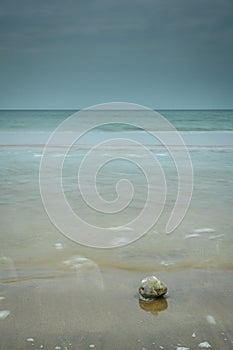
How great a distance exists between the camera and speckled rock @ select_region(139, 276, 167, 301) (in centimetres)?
304

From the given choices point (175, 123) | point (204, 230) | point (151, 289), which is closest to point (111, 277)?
point (151, 289)

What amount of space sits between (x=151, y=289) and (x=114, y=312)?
0.36m

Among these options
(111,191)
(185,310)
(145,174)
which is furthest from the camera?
(145,174)

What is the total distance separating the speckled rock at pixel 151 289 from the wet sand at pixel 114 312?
55mm

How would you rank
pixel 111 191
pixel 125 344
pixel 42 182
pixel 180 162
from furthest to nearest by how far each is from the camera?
pixel 180 162, pixel 42 182, pixel 111 191, pixel 125 344

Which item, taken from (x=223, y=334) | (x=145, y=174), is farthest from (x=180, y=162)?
(x=223, y=334)

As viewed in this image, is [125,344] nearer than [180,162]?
Yes

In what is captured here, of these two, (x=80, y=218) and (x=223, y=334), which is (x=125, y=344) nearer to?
(x=223, y=334)

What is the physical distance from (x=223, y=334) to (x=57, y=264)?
69.6 inches

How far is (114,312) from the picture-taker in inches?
113

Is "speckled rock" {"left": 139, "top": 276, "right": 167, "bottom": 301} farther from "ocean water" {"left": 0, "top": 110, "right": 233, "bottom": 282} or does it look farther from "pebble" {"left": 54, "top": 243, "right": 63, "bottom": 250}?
"pebble" {"left": 54, "top": 243, "right": 63, "bottom": 250}

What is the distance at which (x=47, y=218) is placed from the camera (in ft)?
17.5

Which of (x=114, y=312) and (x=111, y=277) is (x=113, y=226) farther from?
(x=114, y=312)

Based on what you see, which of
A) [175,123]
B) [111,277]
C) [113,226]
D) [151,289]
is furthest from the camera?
[175,123]
